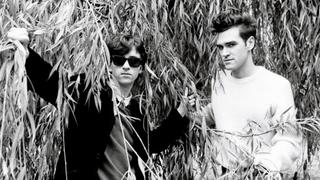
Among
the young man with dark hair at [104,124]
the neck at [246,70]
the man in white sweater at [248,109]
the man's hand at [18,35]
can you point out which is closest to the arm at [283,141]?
the man in white sweater at [248,109]

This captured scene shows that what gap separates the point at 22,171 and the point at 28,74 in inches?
12.7

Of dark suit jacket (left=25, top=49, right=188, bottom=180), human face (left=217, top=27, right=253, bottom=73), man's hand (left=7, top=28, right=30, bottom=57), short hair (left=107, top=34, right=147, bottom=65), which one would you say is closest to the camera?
man's hand (left=7, top=28, right=30, bottom=57)

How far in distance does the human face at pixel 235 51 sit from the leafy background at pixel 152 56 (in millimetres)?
134

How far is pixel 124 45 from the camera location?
7.07ft

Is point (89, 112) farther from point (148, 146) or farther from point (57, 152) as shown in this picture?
point (57, 152)

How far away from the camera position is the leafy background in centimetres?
192

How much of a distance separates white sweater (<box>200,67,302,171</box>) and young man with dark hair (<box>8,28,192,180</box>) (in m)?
0.40

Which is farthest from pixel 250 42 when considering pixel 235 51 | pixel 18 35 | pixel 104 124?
pixel 18 35

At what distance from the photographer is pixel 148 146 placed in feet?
7.29

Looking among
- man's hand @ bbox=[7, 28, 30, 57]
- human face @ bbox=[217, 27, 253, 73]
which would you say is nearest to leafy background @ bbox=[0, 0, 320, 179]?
man's hand @ bbox=[7, 28, 30, 57]

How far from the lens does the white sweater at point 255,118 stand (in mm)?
2246

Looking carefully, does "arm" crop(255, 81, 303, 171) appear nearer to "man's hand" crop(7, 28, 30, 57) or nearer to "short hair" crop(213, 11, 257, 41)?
"short hair" crop(213, 11, 257, 41)

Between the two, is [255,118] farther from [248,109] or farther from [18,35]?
[18,35]

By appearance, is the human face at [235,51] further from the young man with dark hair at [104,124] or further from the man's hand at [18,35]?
the man's hand at [18,35]
